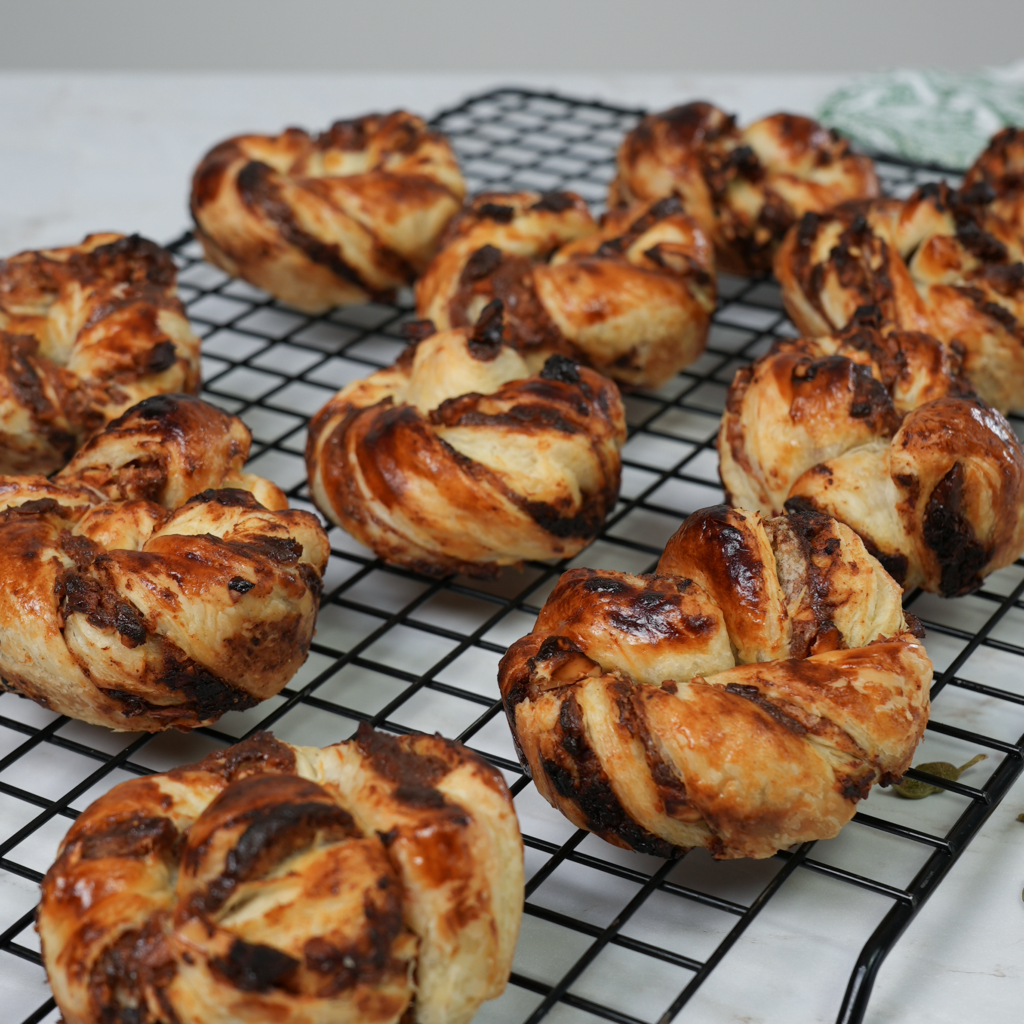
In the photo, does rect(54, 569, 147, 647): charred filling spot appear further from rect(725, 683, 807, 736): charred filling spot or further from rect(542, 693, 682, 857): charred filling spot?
rect(725, 683, 807, 736): charred filling spot

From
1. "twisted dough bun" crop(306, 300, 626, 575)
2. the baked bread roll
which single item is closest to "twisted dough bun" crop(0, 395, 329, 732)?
"twisted dough bun" crop(306, 300, 626, 575)

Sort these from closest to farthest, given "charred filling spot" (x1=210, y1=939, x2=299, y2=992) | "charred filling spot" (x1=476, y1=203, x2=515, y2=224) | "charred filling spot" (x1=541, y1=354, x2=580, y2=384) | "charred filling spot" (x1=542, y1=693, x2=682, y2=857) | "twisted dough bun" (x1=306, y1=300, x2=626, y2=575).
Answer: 1. "charred filling spot" (x1=210, y1=939, x2=299, y2=992)
2. "charred filling spot" (x1=542, y1=693, x2=682, y2=857)
3. "twisted dough bun" (x1=306, y1=300, x2=626, y2=575)
4. "charred filling spot" (x1=541, y1=354, x2=580, y2=384)
5. "charred filling spot" (x1=476, y1=203, x2=515, y2=224)

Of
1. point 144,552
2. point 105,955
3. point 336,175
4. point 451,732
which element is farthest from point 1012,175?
point 105,955

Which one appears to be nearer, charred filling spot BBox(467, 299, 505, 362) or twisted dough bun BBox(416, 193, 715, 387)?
charred filling spot BBox(467, 299, 505, 362)

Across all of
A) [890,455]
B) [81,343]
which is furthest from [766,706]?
[81,343]

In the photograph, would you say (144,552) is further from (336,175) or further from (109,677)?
(336,175)
